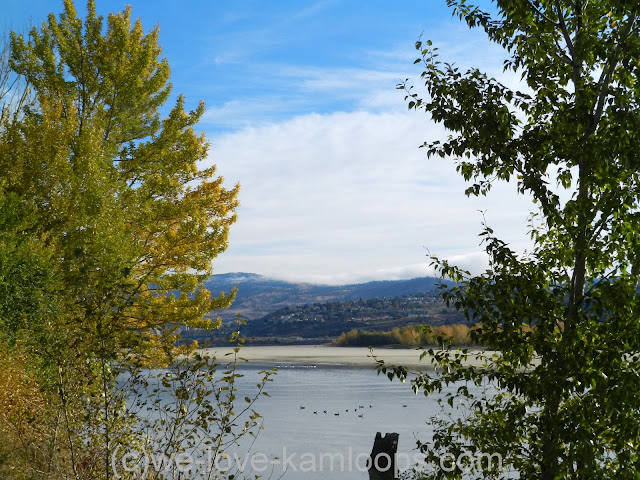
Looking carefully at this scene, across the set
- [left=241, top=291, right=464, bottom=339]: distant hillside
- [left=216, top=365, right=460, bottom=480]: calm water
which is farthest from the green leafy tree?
[left=241, top=291, right=464, bottom=339]: distant hillside

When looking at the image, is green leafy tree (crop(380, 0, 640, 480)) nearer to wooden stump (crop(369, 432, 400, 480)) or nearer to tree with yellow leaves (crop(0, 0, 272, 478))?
wooden stump (crop(369, 432, 400, 480))

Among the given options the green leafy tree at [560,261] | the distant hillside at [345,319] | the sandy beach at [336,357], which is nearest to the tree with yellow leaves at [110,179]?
the green leafy tree at [560,261]

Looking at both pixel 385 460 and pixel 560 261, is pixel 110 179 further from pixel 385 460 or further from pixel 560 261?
pixel 560 261

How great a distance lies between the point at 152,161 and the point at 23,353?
6.32m

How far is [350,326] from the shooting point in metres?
149

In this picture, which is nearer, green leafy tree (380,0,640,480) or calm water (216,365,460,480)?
green leafy tree (380,0,640,480)

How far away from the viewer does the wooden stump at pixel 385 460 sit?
8734 mm

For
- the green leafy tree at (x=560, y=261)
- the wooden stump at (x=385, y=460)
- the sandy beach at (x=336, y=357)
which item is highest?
the green leafy tree at (x=560, y=261)

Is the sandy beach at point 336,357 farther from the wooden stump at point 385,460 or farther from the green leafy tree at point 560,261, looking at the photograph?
the green leafy tree at point 560,261

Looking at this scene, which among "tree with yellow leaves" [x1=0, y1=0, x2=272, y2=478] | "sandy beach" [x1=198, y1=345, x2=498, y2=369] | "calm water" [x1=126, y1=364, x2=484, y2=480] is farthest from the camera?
"sandy beach" [x1=198, y1=345, x2=498, y2=369]

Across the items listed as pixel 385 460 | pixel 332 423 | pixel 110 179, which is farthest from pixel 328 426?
pixel 385 460

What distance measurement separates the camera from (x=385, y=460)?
8.80 m

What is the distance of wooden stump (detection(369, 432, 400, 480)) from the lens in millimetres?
8734

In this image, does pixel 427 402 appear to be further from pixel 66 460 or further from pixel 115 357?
pixel 115 357
